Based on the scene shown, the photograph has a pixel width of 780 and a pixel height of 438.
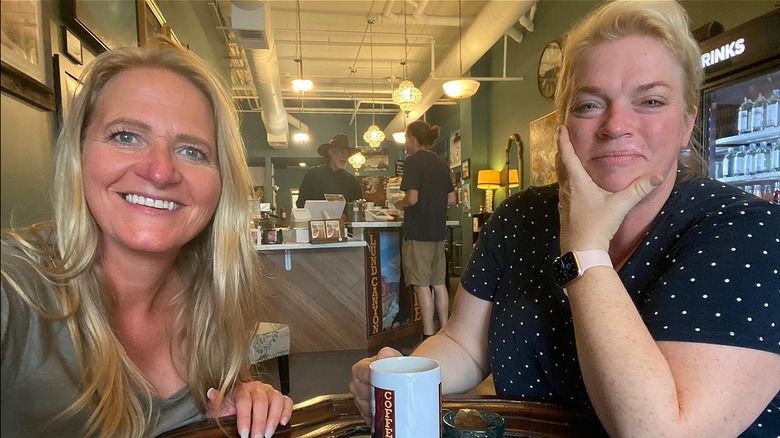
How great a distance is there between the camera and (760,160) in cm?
267

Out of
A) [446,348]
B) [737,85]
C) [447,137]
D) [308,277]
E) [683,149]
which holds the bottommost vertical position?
[308,277]

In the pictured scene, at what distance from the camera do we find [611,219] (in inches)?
30.1

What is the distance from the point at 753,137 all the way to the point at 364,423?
2868mm

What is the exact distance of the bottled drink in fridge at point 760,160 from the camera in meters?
2.65

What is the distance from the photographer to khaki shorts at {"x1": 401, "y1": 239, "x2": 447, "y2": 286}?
159 inches

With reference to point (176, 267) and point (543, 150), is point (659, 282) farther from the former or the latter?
point (543, 150)

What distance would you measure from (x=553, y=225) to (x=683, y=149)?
11.7 inches

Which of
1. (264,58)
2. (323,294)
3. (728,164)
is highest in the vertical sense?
(264,58)

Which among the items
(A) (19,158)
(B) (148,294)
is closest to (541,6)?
(B) (148,294)

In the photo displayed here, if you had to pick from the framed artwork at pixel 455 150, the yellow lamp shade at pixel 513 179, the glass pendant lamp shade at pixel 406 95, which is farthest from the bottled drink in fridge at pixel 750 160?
the framed artwork at pixel 455 150

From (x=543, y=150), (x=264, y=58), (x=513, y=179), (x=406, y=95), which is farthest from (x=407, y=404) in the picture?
(x=513, y=179)

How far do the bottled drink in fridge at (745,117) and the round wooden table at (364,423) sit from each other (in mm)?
2614

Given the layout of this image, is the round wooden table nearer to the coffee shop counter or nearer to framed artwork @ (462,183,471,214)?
the coffee shop counter

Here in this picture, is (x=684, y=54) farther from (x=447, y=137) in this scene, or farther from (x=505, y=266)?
(x=447, y=137)
